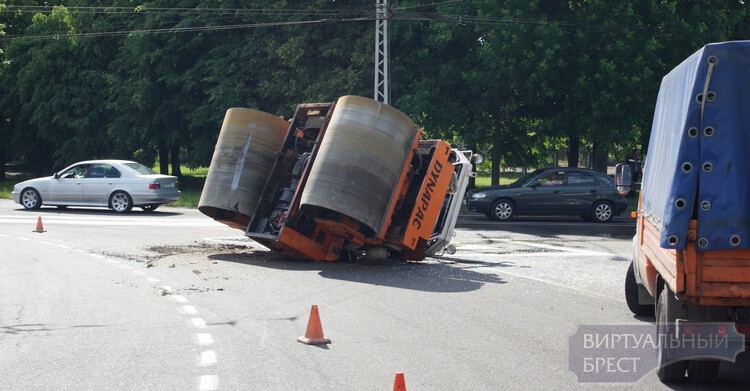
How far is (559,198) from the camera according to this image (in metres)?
26.6

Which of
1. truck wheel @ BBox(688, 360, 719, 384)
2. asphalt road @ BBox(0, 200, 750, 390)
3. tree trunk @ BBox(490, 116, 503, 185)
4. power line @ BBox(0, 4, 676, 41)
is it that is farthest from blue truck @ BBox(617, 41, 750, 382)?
tree trunk @ BBox(490, 116, 503, 185)

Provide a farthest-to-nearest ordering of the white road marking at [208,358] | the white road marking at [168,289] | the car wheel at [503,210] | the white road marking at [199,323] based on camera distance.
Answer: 1. the car wheel at [503,210]
2. the white road marking at [168,289]
3. the white road marking at [199,323]
4. the white road marking at [208,358]

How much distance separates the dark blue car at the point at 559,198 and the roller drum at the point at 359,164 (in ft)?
36.9

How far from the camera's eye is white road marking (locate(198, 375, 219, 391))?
7.46 metres

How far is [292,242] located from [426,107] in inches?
703

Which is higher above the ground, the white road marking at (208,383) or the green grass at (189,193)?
the green grass at (189,193)

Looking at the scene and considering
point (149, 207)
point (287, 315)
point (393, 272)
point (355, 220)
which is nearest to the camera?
point (287, 315)

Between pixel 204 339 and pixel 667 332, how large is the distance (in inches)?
177

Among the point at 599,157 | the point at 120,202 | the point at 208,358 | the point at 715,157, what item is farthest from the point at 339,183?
the point at 599,157

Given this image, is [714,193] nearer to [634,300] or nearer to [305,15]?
[634,300]

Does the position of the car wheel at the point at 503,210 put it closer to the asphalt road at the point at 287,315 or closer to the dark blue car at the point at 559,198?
the dark blue car at the point at 559,198

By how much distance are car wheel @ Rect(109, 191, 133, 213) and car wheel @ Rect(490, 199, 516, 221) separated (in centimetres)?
1013

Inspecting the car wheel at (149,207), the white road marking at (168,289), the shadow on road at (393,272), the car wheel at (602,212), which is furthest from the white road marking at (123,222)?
the car wheel at (602,212)

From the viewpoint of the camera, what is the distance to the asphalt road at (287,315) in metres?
7.95
